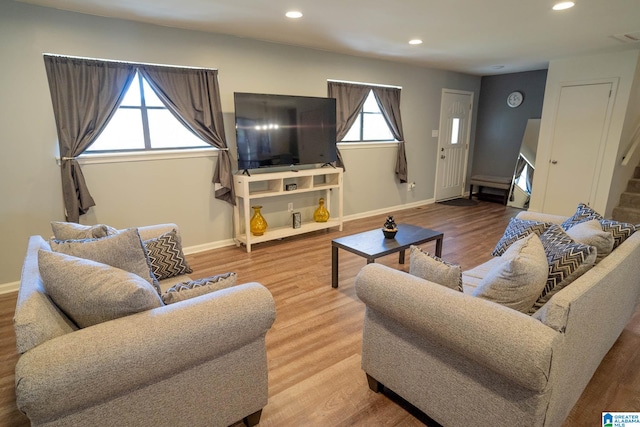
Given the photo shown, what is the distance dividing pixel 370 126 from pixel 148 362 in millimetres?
4811

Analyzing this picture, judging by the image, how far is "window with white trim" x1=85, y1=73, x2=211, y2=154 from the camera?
3.35 m

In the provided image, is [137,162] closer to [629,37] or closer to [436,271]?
[436,271]

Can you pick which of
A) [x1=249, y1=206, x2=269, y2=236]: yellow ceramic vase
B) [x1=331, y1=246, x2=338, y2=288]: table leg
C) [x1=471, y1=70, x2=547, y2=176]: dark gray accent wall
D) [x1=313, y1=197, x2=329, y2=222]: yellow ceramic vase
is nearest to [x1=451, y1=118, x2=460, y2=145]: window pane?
[x1=471, y1=70, x2=547, y2=176]: dark gray accent wall

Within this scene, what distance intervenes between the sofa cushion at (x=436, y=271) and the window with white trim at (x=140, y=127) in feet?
9.87

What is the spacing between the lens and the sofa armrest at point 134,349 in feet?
3.34

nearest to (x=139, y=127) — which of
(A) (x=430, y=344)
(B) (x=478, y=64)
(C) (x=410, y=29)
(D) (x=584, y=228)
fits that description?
(C) (x=410, y=29)

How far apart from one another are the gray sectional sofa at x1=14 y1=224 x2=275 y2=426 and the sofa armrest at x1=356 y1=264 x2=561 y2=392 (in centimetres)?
54

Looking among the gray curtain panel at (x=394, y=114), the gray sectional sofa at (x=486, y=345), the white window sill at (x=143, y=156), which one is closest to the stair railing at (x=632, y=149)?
the gray curtain panel at (x=394, y=114)

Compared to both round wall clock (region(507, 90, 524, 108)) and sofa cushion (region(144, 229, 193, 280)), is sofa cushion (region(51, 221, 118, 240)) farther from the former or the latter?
round wall clock (region(507, 90, 524, 108))

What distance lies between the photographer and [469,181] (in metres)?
7.09

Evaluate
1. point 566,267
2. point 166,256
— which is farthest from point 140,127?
point 566,267

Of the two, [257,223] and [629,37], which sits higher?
[629,37]

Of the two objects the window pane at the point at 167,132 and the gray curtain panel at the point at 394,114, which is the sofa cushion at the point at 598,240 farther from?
Answer: the gray curtain panel at the point at 394,114

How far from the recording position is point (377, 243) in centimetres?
290
